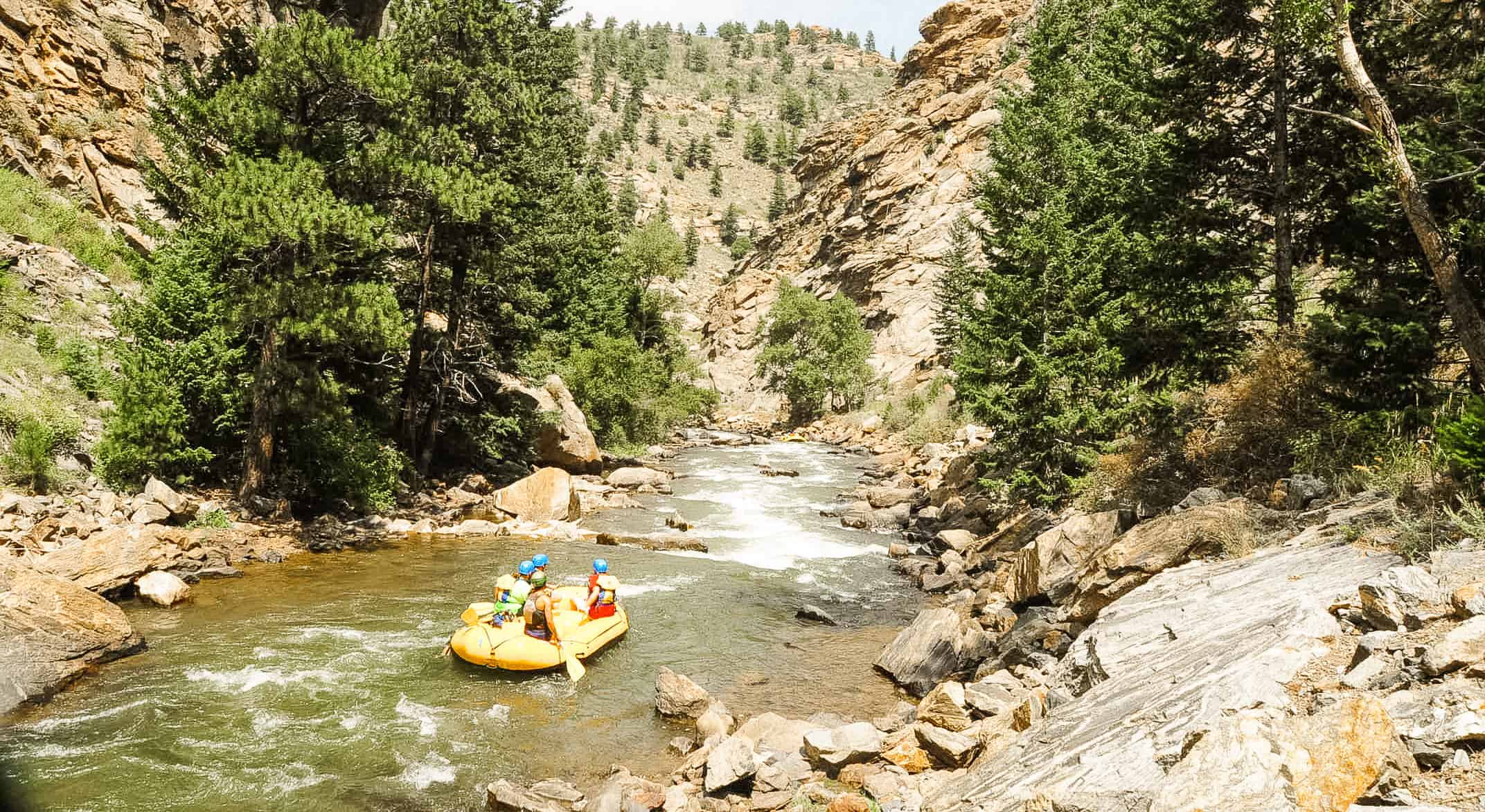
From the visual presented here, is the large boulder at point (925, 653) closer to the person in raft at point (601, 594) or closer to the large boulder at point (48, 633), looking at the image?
the person in raft at point (601, 594)

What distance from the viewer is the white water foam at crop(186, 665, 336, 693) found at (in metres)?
9.70

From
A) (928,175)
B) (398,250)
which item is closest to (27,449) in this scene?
(398,250)

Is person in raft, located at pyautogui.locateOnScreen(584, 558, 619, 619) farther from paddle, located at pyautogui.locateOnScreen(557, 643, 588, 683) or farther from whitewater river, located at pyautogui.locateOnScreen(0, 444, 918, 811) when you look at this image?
paddle, located at pyautogui.locateOnScreen(557, 643, 588, 683)

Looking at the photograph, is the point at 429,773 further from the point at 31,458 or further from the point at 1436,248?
the point at 1436,248

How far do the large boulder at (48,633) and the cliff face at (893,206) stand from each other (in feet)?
159

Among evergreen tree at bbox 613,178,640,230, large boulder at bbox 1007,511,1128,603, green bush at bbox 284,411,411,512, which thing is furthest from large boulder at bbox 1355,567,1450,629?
evergreen tree at bbox 613,178,640,230

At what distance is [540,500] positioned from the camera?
21031 millimetres

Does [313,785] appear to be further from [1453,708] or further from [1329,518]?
[1329,518]

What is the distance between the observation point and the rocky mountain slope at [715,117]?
10738 centimetres

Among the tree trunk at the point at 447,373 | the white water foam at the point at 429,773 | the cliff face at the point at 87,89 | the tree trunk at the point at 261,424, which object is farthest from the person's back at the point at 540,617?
the cliff face at the point at 87,89

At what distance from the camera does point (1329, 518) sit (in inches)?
298

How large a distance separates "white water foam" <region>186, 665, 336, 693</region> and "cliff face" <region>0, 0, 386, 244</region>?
17.5 m

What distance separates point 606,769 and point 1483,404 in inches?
355

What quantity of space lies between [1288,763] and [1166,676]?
6.57 feet
